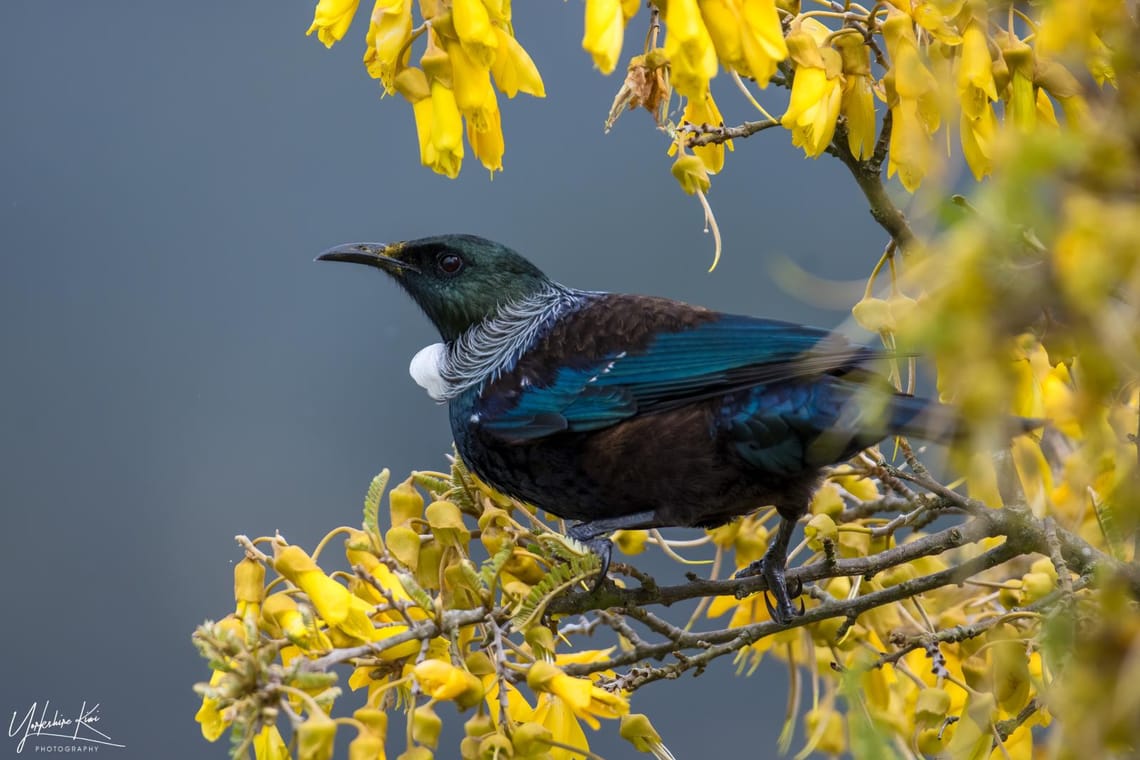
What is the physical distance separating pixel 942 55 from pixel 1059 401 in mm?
574

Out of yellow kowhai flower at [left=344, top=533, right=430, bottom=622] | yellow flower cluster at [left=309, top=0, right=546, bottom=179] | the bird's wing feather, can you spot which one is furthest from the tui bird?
yellow flower cluster at [left=309, top=0, right=546, bottom=179]

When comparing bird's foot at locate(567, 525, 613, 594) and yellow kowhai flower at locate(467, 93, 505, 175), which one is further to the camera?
bird's foot at locate(567, 525, 613, 594)

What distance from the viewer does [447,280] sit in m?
2.40

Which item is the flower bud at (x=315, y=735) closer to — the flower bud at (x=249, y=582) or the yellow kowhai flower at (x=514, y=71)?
the flower bud at (x=249, y=582)

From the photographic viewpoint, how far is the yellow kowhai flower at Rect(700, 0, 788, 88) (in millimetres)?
1141

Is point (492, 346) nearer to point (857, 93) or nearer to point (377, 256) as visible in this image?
point (377, 256)

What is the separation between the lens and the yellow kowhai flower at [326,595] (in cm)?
133

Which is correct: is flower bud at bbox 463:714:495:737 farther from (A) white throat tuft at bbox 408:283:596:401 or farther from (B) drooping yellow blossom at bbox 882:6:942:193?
(A) white throat tuft at bbox 408:283:596:401

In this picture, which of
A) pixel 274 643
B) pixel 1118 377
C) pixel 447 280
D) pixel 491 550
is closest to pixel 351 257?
pixel 447 280

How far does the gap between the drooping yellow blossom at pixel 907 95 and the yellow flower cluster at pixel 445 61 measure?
1.26ft

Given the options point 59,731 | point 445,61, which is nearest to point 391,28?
point 445,61

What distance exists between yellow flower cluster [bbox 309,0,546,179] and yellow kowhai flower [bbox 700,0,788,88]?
279 millimetres

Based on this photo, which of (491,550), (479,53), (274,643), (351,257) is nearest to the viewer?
(274,643)

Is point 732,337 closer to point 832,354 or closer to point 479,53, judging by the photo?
point 832,354
